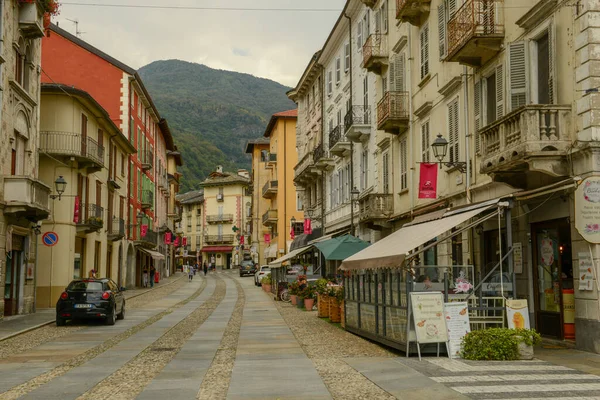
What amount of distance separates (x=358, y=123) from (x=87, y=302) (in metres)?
14.5

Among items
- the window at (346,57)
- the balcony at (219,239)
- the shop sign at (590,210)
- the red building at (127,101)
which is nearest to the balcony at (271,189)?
the red building at (127,101)

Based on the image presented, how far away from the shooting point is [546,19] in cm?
1464

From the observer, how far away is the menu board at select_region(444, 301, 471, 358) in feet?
43.2

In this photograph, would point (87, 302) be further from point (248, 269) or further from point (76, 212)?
point (248, 269)

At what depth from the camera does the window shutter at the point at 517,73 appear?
50.4 feet

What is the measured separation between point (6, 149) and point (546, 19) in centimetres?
1745

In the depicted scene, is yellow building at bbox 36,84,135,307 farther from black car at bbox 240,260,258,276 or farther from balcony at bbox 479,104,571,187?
black car at bbox 240,260,258,276

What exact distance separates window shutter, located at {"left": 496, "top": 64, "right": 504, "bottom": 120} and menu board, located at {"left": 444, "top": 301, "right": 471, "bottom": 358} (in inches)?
209

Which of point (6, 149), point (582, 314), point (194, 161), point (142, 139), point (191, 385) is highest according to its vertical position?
point (194, 161)

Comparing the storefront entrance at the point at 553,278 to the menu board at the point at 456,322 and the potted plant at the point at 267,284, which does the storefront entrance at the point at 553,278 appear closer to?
the menu board at the point at 456,322

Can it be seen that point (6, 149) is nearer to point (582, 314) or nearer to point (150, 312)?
point (150, 312)

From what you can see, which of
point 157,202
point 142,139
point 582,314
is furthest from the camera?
point 157,202

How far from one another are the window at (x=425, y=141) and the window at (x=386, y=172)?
4.52m

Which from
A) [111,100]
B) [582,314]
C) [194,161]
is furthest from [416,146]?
[194,161]
